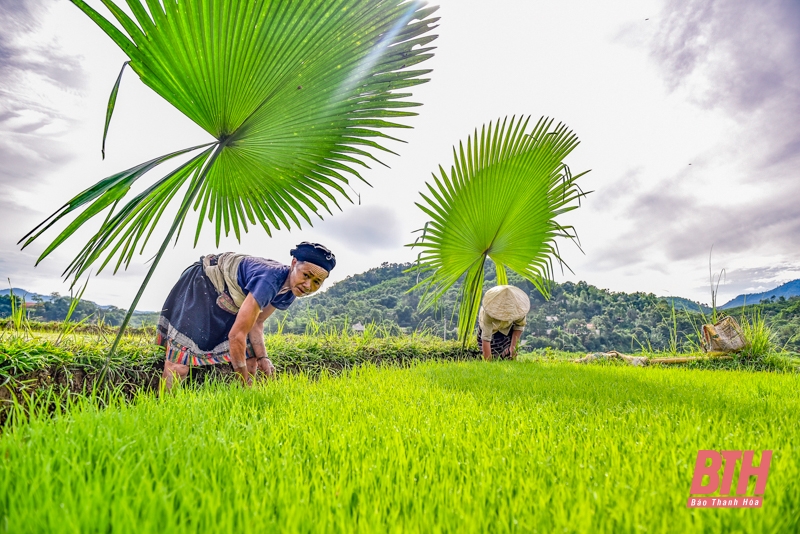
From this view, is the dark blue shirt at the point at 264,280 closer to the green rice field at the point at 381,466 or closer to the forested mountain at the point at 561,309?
the green rice field at the point at 381,466

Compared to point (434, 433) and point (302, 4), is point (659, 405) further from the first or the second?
point (302, 4)

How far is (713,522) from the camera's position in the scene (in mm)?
883

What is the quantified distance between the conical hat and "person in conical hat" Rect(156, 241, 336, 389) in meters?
3.32

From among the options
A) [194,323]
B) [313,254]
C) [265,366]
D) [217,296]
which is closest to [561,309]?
[265,366]

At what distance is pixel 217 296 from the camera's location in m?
2.96

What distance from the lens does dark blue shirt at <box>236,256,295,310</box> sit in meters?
2.56

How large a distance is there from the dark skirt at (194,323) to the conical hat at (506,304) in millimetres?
3816

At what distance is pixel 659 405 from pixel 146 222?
3.09m

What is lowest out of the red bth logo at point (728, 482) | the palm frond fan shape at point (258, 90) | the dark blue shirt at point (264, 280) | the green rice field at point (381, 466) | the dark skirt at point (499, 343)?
the green rice field at point (381, 466)

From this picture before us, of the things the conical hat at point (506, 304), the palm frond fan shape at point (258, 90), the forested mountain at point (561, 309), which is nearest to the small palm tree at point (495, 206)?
the conical hat at point (506, 304)

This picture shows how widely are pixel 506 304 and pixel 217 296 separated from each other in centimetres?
398

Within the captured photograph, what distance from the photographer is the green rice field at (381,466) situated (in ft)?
2.81

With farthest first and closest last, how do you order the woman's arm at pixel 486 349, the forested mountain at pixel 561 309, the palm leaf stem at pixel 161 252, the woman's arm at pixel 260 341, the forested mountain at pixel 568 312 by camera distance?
the forested mountain at pixel 561 309 → the forested mountain at pixel 568 312 → the woman's arm at pixel 486 349 → the woman's arm at pixel 260 341 → the palm leaf stem at pixel 161 252

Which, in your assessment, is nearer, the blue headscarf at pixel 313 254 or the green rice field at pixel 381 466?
the green rice field at pixel 381 466
